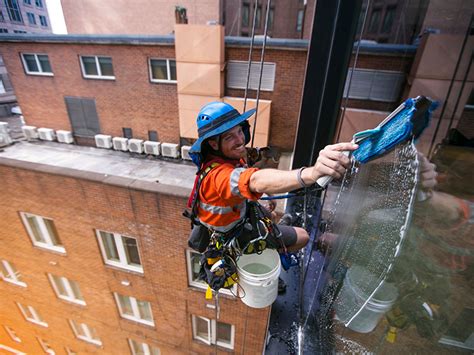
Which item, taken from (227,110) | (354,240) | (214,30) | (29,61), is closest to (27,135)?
(29,61)

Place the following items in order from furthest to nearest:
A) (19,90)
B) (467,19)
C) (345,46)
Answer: (19,90) < (345,46) < (467,19)

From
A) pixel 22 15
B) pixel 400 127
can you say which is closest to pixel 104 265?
pixel 400 127

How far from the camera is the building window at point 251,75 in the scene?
8.44m

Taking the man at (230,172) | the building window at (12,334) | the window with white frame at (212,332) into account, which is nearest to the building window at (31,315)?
the building window at (12,334)

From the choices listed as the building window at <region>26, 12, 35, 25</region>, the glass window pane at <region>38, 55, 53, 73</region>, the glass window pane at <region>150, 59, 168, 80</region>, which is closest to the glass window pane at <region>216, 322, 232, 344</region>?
the glass window pane at <region>150, 59, 168, 80</region>

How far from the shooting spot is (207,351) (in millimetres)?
7539

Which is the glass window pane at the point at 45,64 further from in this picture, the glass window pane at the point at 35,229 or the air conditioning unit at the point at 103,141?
the glass window pane at the point at 35,229

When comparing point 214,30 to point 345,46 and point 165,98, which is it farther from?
point 345,46

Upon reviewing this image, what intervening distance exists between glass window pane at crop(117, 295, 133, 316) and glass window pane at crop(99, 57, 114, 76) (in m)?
8.71

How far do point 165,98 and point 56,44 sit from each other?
204 inches

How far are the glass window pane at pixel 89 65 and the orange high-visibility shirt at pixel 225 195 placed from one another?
11.4m

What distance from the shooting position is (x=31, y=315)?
10.0 metres

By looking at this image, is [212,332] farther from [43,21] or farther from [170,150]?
[43,21]

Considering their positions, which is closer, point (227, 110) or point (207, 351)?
point (227, 110)
